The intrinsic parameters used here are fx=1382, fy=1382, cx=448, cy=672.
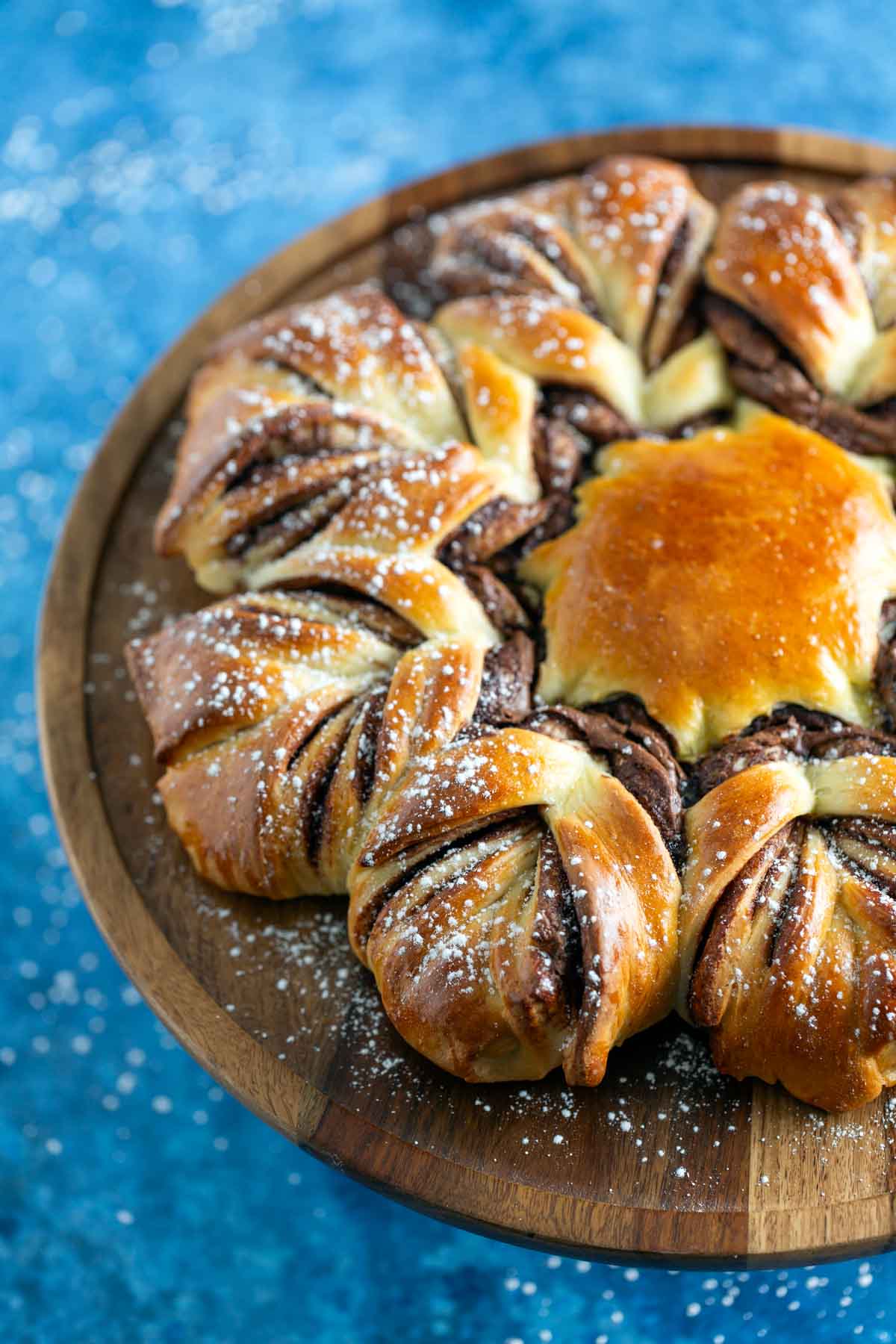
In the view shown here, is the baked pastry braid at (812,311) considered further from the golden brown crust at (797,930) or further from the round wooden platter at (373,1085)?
the round wooden platter at (373,1085)

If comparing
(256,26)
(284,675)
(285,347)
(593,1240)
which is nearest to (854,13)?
(256,26)

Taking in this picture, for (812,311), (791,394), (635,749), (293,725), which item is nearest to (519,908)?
(635,749)

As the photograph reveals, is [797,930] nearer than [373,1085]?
Yes

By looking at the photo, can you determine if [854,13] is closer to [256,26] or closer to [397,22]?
[397,22]

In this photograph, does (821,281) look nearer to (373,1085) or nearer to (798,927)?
(798,927)

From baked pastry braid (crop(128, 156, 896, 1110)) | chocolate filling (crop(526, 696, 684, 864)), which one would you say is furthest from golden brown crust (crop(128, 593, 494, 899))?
chocolate filling (crop(526, 696, 684, 864))

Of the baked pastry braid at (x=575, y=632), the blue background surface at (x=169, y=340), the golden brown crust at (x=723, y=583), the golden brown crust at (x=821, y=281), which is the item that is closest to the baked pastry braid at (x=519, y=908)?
the baked pastry braid at (x=575, y=632)

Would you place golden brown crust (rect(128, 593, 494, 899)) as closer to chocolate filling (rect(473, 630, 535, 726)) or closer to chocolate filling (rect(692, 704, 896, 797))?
chocolate filling (rect(473, 630, 535, 726))
